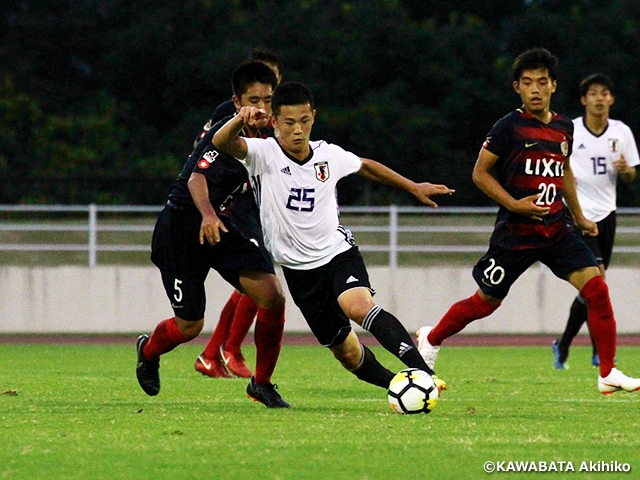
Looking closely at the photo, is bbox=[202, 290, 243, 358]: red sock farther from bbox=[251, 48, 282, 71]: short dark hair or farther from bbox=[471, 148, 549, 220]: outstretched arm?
bbox=[471, 148, 549, 220]: outstretched arm

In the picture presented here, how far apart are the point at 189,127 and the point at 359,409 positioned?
2581cm

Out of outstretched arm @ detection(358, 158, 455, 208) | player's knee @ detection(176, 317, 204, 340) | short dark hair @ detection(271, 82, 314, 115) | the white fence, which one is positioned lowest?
the white fence

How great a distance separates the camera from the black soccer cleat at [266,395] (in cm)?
778

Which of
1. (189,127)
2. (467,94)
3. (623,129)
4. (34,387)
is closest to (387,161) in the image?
(467,94)

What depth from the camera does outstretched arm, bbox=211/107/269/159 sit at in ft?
23.4

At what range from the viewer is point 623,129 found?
37.4ft

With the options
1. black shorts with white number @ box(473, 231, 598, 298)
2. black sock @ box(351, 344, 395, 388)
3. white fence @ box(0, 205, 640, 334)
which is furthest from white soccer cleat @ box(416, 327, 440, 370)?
white fence @ box(0, 205, 640, 334)

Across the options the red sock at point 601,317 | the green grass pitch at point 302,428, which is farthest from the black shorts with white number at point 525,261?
A: the green grass pitch at point 302,428

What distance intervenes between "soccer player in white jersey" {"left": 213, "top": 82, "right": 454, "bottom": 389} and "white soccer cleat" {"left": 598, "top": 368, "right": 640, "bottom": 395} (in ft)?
3.61

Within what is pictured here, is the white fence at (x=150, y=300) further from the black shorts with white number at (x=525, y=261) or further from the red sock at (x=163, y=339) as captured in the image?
the red sock at (x=163, y=339)

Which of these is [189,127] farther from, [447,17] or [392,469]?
[392,469]

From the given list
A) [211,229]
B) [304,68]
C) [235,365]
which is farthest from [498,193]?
[304,68]

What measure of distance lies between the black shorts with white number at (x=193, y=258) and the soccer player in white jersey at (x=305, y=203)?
0.43 m

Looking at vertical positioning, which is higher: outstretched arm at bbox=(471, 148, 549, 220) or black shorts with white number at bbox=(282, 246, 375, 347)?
outstretched arm at bbox=(471, 148, 549, 220)
